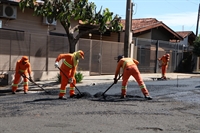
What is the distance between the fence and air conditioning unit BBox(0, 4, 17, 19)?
4.81ft

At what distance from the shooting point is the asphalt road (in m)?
7.10

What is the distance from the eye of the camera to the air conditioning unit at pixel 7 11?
17.2m

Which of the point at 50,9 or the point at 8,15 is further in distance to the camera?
the point at 8,15

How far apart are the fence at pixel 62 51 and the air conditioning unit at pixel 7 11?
4.81 ft

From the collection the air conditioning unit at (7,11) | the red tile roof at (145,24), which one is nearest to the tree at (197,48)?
the red tile roof at (145,24)

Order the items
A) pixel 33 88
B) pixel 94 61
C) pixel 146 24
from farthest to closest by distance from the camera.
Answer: pixel 146 24
pixel 94 61
pixel 33 88

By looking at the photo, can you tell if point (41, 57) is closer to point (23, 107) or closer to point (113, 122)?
point (23, 107)

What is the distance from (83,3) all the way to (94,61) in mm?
6368

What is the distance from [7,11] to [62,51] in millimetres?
3374

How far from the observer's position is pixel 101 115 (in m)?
8.41

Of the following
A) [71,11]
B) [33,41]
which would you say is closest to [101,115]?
[71,11]

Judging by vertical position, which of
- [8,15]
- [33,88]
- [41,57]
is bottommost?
[33,88]

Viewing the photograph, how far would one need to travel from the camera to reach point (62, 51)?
61.5ft

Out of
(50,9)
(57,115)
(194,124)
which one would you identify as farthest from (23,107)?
(50,9)
